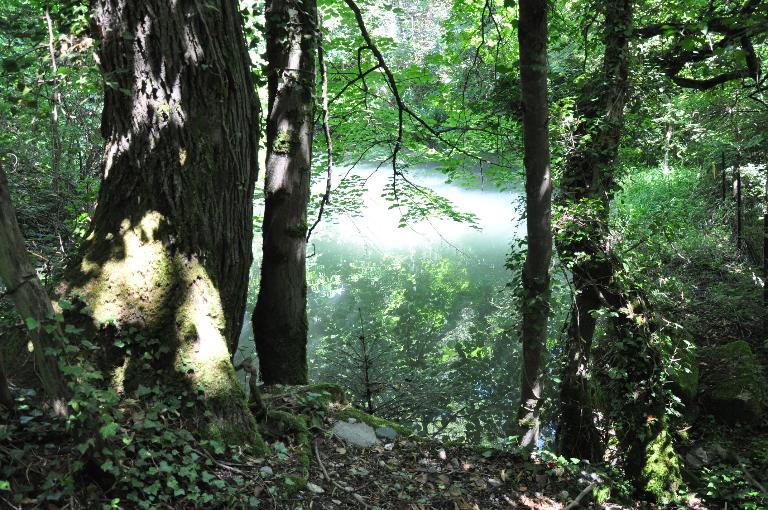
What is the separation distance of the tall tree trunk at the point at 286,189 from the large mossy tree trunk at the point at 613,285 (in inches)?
105

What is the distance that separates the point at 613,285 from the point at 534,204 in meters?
1.54

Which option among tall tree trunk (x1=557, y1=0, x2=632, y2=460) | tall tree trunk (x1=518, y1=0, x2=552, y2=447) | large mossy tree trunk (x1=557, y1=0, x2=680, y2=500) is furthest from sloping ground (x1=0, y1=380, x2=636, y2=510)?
tall tree trunk (x1=557, y1=0, x2=632, y2=460)

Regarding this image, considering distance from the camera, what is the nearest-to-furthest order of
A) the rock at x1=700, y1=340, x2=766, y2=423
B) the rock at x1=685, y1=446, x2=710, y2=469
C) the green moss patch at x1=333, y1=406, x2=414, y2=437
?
the green moss patch at x1=333, y1=406, x2=414, y2=437
the rock at x1=685, y1=446, x2=710, y2=469
the rock at x1=700, y1=340, x2=766, y2=423

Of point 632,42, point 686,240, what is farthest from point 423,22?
point 632,42

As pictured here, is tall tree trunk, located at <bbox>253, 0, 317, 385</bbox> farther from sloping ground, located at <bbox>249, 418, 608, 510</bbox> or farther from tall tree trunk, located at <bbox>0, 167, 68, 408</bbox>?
tall tree trunk, located at <bbox>0, 167, 68, 408</bbox>

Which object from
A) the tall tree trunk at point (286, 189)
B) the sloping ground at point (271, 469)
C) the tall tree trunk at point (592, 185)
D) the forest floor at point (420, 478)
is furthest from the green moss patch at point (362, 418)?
the tall tree trunk at point (592, 185)

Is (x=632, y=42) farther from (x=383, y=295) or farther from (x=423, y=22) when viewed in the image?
(x=423, y=22)

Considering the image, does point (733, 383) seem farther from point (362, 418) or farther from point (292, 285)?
point (292, 285)

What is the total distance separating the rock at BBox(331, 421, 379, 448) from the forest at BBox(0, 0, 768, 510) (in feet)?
0.11

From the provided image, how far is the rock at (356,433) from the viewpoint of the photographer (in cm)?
402

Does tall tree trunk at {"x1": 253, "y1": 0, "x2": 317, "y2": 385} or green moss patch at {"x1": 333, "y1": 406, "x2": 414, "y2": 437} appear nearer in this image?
green moss patch at {"x1": 333, "y1": 406, "x2": 414, "y2": 437}

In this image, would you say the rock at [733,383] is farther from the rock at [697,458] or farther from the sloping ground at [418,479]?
the sloping ground at [418,479]

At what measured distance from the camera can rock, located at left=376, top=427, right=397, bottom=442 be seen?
14.3ft

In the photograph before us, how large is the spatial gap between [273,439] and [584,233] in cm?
340
